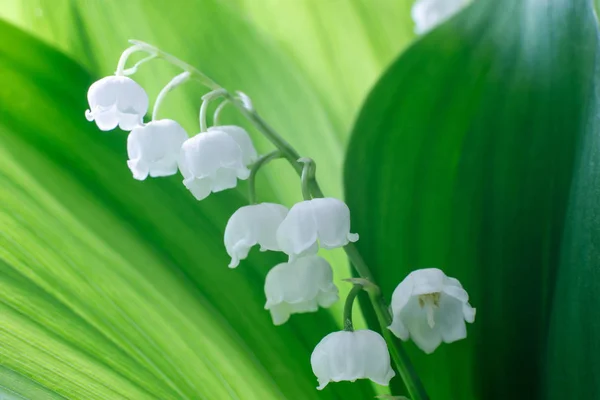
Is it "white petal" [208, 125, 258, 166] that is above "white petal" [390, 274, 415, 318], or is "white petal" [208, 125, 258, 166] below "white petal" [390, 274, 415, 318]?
above

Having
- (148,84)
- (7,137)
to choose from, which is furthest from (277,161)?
(7,137)

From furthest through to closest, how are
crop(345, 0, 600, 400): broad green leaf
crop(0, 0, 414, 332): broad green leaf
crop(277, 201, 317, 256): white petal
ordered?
crop(0, 0, 414, 332): broad green leaf
crop(345, 0, 600, 400): broad green leaf
crop(277, 201, 317, 256): white petal

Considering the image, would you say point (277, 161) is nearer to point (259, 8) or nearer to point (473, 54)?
point (473, 54)

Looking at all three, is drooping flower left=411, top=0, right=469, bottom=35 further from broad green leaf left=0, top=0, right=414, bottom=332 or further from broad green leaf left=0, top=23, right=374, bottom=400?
broad green leaf left=0, top=23, right=374, bottom=400

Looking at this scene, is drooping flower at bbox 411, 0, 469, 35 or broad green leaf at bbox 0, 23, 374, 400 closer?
broad green leaf at bbox 0, 23, 374, 400

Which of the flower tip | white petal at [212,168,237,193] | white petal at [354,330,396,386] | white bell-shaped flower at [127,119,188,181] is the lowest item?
white petal at [354,330,396,386]

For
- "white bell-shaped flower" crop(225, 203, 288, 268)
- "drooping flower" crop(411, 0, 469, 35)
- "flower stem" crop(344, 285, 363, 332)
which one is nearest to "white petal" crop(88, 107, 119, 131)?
"white bell-shaped flower" crop(225, 203, 288, 268)

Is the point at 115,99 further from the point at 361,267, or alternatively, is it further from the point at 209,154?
the point at 361,267
